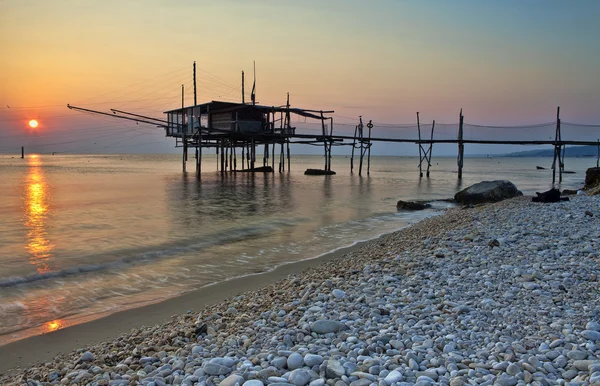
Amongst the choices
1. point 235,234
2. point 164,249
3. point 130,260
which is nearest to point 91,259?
point 130,260

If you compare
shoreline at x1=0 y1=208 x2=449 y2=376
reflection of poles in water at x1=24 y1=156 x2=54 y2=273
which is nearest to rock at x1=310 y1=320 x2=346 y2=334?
shoreline at x1=0 y1=208 x2=449 y2=376

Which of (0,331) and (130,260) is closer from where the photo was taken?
(0,331)

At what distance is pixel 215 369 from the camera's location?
11.6 feet

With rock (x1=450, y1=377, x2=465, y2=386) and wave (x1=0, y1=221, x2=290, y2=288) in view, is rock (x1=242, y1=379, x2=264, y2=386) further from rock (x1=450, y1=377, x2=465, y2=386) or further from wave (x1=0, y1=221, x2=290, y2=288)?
wave (x1=0, y1=221, x2=290, y2=288)

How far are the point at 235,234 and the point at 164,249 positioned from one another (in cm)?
260

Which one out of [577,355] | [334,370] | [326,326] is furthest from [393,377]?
[577,355]

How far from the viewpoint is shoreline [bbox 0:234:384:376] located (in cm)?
489

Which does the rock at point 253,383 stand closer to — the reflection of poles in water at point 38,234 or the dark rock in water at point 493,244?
the dark rock in water at point 493,244

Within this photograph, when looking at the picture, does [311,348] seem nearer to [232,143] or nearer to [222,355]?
[222,355]

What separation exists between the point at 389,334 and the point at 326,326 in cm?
61

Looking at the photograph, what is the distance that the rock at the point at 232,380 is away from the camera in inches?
128

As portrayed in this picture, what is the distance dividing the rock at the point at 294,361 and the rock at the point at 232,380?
411 mm

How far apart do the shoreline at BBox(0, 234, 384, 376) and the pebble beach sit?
1.07ft

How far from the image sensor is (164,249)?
11.2 meters
